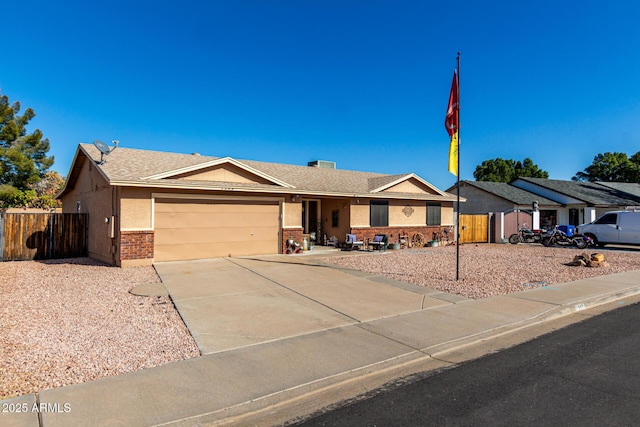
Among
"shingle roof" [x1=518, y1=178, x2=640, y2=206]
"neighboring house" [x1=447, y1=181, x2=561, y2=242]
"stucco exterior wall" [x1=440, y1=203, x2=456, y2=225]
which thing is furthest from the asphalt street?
"shingle roof" [x1=518, y1=178, x2=640, y2=206]

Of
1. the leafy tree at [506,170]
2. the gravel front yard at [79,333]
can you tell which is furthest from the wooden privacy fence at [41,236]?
the leafy tree at [506,170]

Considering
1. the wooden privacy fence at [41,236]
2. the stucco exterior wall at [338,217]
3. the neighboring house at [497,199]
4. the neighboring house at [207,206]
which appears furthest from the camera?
the neighboring house at [497,199]

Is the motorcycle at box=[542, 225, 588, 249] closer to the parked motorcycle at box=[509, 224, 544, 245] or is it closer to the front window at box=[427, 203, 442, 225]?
the parked motorcycle at box=[509, 224, 544, 245]

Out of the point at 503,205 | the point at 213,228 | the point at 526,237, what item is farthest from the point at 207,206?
the point at 503,205

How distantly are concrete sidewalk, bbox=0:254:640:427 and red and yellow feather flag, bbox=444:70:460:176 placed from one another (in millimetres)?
3685

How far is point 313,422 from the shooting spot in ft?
11.5

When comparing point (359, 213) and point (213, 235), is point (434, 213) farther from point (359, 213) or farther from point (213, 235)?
point (213, 235)

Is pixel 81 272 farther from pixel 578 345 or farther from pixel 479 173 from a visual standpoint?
pixel 479 173

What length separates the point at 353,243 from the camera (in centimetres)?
1758

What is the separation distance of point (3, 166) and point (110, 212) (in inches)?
983

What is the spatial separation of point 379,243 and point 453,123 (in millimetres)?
8520

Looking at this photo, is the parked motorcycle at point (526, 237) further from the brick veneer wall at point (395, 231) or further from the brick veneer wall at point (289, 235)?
the brick veneer wall at point (289, 235)

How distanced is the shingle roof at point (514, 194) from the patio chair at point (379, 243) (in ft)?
51.5

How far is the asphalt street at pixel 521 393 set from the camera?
3.50m
